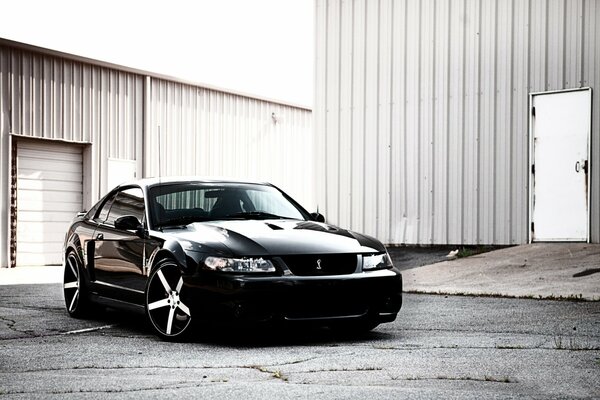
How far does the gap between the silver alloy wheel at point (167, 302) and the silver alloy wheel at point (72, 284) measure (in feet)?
5.96

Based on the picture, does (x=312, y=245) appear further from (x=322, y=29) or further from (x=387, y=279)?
(x=322, y=29)

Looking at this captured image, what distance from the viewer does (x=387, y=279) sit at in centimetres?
758

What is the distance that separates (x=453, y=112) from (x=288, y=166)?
12.8 m

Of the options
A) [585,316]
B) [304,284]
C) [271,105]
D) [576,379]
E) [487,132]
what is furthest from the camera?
[271,105]

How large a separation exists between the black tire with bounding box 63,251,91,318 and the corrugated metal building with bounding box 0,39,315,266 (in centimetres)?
728

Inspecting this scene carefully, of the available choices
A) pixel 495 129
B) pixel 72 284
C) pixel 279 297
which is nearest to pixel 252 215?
pixel 279 297

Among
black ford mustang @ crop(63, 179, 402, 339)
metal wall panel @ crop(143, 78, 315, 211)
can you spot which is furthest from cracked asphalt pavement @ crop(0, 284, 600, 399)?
metal wall panel @ crop(143, 78, 315, 211)

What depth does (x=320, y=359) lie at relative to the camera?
6422mm

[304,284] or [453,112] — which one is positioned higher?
[453,112]

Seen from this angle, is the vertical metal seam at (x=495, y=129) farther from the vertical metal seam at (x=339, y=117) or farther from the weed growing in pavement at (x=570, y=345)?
the weed growing in pavement at (x=570, y=345)

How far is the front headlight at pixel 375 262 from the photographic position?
24.8 feet

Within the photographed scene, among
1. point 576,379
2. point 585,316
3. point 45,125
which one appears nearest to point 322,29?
point 45,125

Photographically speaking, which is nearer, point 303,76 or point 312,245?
point 312,245

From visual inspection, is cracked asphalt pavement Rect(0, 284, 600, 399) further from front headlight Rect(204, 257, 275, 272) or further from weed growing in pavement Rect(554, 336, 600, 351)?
front headlight Rect(204, 257, 275, 272)
